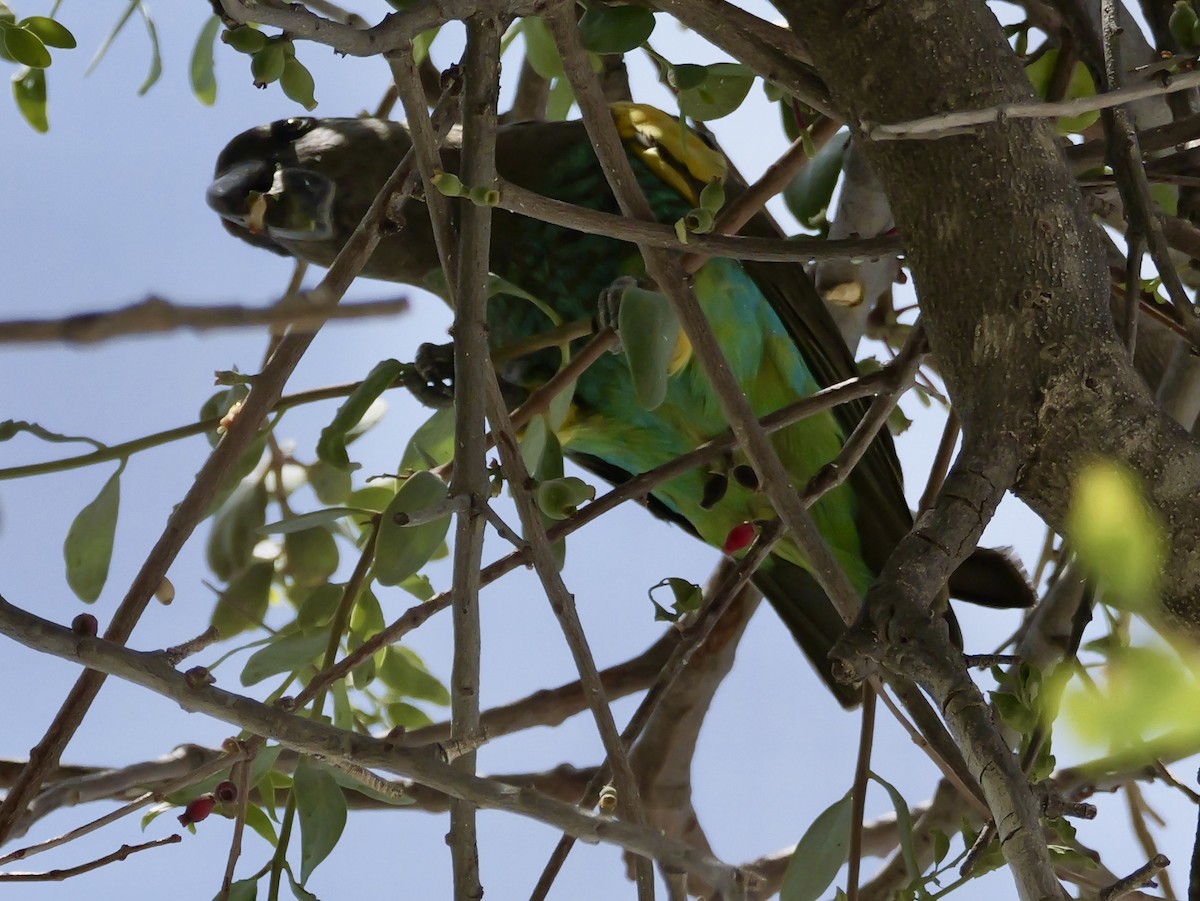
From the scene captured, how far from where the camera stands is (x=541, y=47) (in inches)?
29.8

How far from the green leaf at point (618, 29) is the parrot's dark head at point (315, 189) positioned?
486 mm

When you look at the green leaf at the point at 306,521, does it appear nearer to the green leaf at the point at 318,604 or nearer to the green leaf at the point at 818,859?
the green leaf at the point at 318,604

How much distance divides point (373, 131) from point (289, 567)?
0.51 meters

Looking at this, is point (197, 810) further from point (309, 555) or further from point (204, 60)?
point (204, 60)

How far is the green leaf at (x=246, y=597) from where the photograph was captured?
2.83ft

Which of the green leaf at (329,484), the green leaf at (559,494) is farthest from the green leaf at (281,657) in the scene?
the green leaf at (329,484)

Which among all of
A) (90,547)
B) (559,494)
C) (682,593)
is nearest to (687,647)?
(682,593)

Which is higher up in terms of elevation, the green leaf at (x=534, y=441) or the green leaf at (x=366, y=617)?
the green leaf at (x=534, y=441)

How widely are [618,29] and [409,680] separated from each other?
501mm

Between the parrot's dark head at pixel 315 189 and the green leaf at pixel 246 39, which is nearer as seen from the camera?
the green leaf at pixel 246 39

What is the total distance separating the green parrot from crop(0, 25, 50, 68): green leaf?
38cm

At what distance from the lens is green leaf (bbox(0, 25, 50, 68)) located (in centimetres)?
69

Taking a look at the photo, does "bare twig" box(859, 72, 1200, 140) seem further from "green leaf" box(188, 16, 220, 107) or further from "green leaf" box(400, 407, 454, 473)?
"green leaf" box(188, 16, 220, 107)

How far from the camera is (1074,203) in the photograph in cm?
53
